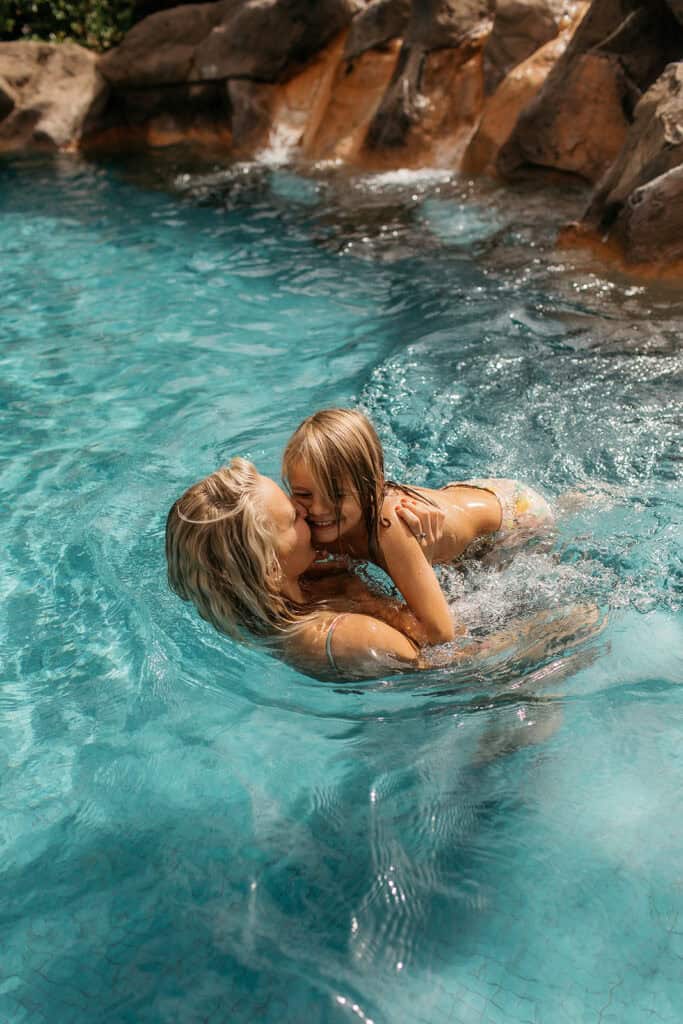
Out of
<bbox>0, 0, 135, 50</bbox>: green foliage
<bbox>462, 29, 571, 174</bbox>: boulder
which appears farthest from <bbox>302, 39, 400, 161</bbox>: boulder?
<bbox>0, 0, 135, 50</bbox>: green foliage

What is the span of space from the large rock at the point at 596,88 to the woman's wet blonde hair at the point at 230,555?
21.3 ft

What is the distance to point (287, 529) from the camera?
3113 millimetres

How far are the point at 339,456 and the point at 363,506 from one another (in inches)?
8.4

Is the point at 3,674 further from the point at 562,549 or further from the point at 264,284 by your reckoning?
the point at 264,284

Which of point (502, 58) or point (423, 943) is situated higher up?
point (502, 58)

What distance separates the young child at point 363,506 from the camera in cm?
313

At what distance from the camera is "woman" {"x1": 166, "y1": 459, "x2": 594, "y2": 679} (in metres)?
3.02

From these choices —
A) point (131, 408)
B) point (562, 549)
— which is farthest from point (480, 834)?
point (131, 408)

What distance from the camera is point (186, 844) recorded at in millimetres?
2986

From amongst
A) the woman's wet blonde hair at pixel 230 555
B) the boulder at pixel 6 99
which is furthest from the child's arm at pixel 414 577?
the boulder at pixel 6 99

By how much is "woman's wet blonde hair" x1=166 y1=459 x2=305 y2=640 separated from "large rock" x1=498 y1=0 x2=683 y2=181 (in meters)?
6.48

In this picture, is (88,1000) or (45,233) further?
(45,233)

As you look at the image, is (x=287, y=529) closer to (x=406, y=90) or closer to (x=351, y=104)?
(x=406, y=90)

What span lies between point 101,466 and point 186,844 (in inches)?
104
